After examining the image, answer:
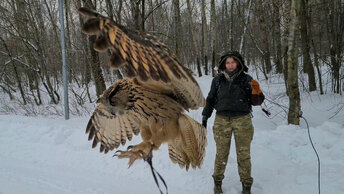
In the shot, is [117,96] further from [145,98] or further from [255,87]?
[255,87]

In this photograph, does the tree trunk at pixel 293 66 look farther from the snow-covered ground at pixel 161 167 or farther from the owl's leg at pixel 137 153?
the owl's leg at pixel 137 153

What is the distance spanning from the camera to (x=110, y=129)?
208cm

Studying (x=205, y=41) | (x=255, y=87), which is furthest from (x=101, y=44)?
(x=205, y=41)

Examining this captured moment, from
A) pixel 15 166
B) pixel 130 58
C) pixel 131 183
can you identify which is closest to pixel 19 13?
pixel 15 166

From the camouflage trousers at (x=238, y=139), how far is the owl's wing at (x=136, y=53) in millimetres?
1672

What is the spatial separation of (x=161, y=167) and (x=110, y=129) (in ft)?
6.01

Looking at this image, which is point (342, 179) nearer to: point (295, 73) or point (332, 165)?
point (332, 165)

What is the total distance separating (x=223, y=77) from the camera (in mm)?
2686

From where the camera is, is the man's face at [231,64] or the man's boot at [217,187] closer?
the man's face at [231,64]

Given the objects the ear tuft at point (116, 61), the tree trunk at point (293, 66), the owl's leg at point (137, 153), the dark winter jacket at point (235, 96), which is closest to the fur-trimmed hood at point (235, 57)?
the dark winter jacket at point (235, 96)

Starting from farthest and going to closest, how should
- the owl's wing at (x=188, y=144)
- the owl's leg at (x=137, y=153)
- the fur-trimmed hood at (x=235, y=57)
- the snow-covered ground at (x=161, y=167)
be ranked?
the snow-covered ground at (x=161, y=167), the fur-trimmed hood at (x=235, y=57), the owl's wing at (x=188, y=144), the owl's leg at (x=137, y=153)

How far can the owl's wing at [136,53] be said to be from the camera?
967 mm

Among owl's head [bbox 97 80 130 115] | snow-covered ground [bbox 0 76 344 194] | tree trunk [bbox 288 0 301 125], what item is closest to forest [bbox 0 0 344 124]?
tree trunk [bbox 288 0 301 125]

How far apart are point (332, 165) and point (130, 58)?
11.9ft
